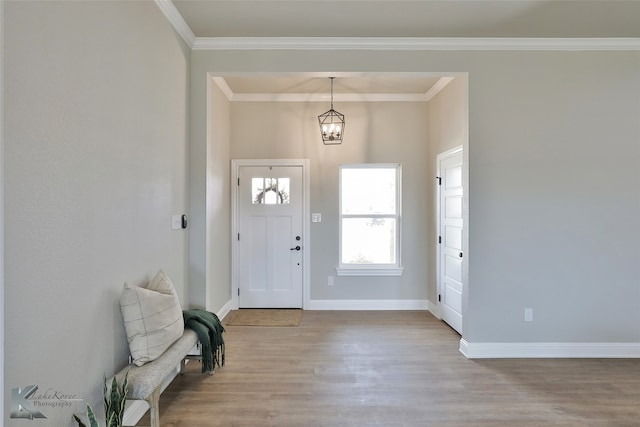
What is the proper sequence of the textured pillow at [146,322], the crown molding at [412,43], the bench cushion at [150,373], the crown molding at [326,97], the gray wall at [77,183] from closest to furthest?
1. the gray wall at [77,183]
2. the bench cushion at [150,373]
3. the textured pillow at [146,322]
4. the crown molding at [412,43]
5. the crown molding at [326,97]

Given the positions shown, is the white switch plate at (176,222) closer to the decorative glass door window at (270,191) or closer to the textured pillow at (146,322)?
the textured pillow at (146,322)

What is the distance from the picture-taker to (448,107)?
151 inches

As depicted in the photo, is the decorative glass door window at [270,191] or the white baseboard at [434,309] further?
the decorative glass door window at [270,191]

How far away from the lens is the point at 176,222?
2730 mm

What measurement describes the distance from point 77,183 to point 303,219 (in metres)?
3.07

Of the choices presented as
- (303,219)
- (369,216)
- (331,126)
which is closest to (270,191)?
(303,219)

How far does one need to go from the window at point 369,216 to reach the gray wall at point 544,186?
5.11 feet

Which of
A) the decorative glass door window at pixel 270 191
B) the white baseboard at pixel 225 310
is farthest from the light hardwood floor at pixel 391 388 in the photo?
the decorative glass door window at pixel 270 191

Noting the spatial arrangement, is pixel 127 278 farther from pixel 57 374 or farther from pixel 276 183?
pixel 276 183

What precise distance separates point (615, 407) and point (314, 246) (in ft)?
10.4

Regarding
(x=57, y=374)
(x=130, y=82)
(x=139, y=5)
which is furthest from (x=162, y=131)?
(x=57, y=374)

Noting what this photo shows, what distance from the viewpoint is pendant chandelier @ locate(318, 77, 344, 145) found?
411 centimetres

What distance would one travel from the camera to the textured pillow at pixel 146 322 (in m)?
1.90

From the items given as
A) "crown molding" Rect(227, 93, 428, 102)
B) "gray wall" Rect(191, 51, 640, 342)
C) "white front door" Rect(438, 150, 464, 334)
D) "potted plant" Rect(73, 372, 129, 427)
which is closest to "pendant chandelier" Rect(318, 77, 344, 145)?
"crown molding" Rect(227, 93, 428, 102)
